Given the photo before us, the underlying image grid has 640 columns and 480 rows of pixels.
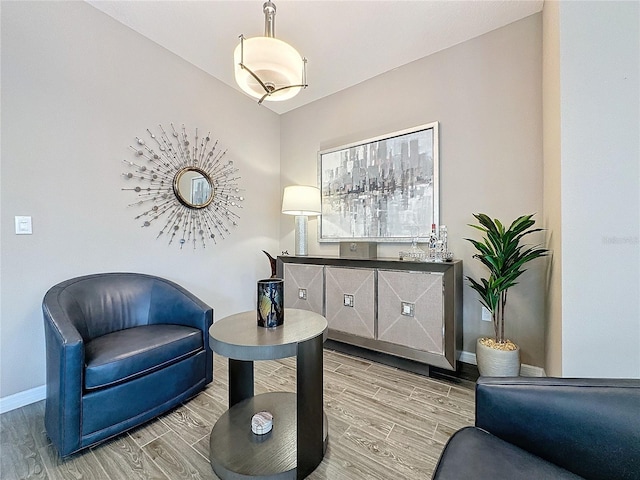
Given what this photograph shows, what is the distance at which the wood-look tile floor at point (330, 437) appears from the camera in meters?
1.21

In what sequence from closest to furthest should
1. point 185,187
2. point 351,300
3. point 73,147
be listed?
point 73,147, point 351,300, point 185,187

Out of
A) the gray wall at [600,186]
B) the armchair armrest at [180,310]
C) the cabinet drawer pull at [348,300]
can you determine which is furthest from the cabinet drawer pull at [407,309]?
the armchair armrest at [180,310]

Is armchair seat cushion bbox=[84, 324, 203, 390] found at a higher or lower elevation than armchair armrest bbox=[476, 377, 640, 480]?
lower

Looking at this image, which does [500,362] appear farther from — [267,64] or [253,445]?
[267,64]

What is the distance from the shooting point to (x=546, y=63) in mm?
1724

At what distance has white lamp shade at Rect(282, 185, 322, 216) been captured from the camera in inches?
109

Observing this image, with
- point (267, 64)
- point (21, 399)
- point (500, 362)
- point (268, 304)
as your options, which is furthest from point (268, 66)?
point (21, 399)

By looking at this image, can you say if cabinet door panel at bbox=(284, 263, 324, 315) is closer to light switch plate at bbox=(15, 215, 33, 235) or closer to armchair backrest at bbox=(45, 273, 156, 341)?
armchair backrest at bbox=(45, 273, 156, 341)

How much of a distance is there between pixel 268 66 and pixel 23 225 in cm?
185

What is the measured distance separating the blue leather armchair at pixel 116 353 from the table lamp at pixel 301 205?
1299 millimetres

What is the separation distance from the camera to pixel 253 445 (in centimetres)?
126

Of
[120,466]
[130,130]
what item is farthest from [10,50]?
[120,466]

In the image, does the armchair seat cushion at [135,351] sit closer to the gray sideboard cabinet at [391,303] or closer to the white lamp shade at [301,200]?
the gray sideboard cabinet at [391,303]

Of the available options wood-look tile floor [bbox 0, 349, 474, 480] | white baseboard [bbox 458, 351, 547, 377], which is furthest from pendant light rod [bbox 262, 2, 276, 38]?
white baseboard [bbox 458, 351, 547, 377]
